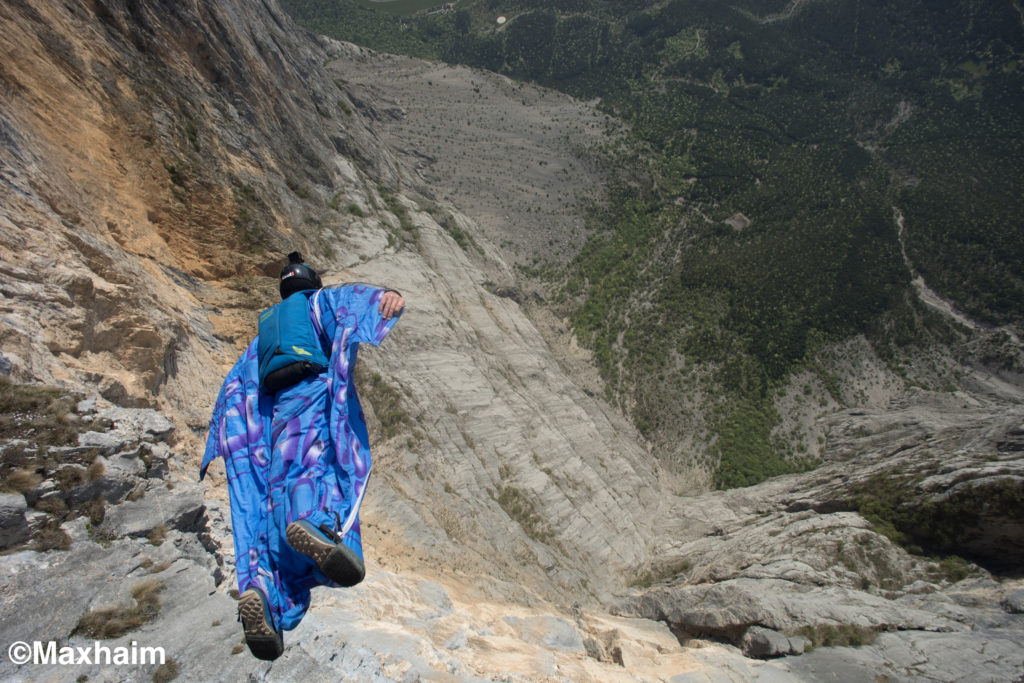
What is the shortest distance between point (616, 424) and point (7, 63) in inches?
814

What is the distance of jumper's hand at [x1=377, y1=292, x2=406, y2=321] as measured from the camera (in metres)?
4.00

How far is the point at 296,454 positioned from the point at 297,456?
17mm

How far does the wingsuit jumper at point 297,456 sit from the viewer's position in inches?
117

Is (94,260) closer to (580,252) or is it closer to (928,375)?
(580,252)

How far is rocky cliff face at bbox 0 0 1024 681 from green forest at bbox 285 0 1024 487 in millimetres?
5418

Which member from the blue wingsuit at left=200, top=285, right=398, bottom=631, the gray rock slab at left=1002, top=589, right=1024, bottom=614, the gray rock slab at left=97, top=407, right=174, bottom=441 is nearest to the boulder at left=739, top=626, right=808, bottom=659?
the gray rock slab at left=1002, top=589, right=1024, bottom=614

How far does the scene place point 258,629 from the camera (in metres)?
2.92

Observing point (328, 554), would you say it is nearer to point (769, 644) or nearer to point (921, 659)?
point (769, 644)

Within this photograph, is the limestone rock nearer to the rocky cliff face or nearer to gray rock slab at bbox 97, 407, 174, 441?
the rocky cliff face

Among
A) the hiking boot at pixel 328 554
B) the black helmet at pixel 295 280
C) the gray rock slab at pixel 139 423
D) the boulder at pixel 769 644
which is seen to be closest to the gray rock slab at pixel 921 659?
the boulder at pixel 769 644

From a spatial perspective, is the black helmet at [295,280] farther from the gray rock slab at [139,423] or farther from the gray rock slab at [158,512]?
the gray rock slab at [158,512]

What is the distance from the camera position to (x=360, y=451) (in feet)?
12.5

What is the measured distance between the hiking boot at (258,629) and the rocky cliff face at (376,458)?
2.71 feet

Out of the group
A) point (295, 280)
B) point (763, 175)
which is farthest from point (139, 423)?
point (763, 175)
